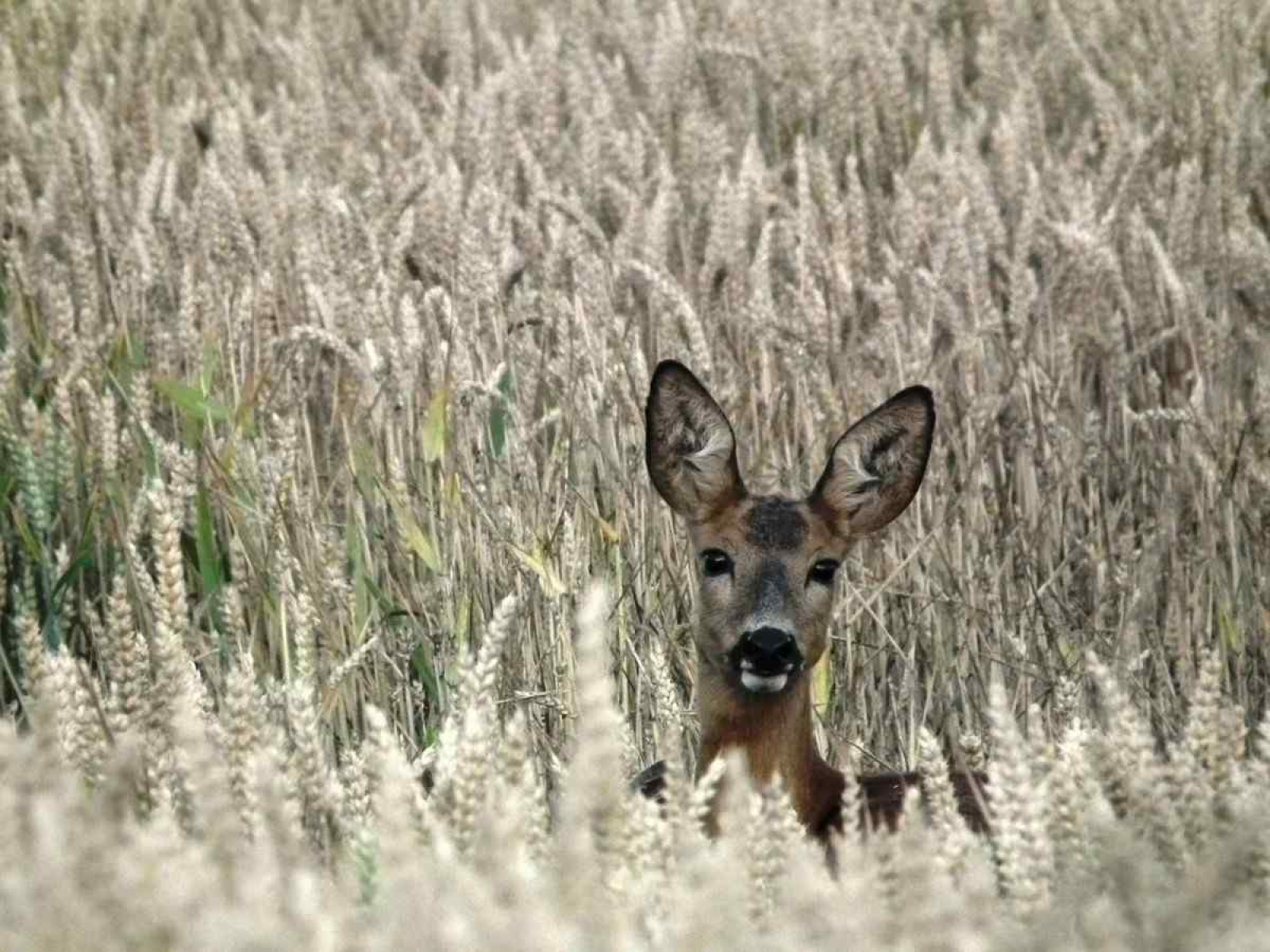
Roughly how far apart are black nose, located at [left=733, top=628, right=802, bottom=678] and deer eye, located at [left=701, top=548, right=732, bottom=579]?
24 cm

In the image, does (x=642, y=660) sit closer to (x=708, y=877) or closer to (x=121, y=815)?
A: (x=121, y=815)

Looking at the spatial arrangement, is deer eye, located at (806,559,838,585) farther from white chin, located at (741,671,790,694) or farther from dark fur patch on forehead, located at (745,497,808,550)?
white chin, located at (741,671,790,694)

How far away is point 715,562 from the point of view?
15.3 ft

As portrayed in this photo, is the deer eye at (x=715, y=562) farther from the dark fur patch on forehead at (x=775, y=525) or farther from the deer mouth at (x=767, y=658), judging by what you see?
the deer mouth at (x=767, y=658)

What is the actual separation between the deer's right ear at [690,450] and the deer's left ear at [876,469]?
0.20 metres

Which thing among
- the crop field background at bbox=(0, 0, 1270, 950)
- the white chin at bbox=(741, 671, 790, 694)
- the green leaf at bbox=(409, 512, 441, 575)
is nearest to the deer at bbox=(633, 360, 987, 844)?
the white chin at bbox=(741, 671, 790, 694)

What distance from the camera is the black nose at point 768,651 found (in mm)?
4383

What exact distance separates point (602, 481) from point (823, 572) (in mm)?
857

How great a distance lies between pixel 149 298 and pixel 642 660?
2.64m

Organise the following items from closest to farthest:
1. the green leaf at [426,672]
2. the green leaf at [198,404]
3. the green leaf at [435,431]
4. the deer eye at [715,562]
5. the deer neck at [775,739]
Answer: the deer neck at [775,739]
the deer eye at [715,562]
the green leaf at [426,672]
the green leaf at [435,431]
the green leaf at [198,404]

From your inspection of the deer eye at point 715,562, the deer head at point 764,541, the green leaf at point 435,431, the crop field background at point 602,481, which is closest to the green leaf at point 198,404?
the crop field background at point 602,481

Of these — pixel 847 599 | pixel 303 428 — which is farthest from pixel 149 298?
pixel 847 599

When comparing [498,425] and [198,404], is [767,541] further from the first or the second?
[198,404]

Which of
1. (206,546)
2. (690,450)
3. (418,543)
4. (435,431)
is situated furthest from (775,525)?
(206,546)
